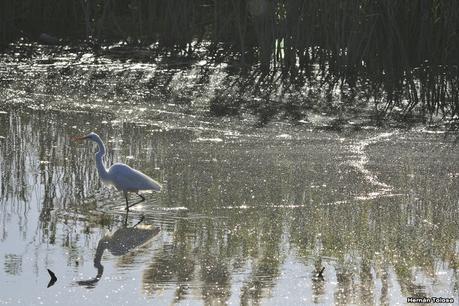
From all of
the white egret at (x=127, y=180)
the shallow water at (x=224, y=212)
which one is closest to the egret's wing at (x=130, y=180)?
the white egret at (x=127, y=180)

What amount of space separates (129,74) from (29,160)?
451cm

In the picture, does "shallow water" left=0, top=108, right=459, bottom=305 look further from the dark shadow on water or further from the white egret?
the white egret

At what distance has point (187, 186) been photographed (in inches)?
313

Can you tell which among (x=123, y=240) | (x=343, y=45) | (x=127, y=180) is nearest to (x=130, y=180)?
(x=127, y=180)

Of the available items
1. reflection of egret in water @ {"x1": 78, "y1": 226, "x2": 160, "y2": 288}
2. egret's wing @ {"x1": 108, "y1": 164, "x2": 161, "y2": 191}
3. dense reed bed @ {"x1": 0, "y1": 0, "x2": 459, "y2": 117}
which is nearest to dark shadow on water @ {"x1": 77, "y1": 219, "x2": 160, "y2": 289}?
reflection of egret in water @ {"x1": 78, "y1": 226, "x2": 160, "y2": 288}

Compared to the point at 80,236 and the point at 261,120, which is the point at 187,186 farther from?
the point at 261,120

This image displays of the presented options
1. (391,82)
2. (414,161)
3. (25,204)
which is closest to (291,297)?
(25,204)

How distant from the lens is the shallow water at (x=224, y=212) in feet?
18.5

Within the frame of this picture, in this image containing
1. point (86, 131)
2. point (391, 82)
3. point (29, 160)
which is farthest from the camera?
point (391, 82)

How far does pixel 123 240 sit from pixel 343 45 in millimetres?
5942

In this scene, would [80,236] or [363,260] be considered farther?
[80,236]

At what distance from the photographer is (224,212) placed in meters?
7.18

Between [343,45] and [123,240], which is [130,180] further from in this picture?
[343,45]

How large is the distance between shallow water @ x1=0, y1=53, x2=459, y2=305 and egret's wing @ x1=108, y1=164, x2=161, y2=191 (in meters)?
0.15
